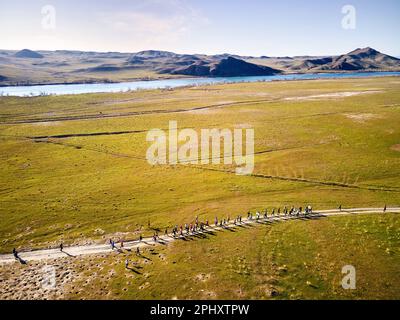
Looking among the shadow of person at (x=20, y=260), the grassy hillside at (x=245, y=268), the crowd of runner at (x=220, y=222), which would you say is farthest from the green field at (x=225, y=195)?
the shadow of person at (x=20, y=260)

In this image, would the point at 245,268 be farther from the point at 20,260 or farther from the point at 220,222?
the point at 20,260

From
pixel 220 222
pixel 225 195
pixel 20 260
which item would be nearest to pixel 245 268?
pixel 220 222

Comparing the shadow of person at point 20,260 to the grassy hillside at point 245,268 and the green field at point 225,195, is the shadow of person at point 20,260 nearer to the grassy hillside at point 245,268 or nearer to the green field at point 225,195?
the grassy hillside at point 245,268

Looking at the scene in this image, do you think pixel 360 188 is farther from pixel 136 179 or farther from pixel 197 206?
pixel 136 179

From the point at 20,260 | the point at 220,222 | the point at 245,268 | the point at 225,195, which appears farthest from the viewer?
the point at 225,195

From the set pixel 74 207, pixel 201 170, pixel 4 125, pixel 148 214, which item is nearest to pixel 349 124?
pixel 201 170

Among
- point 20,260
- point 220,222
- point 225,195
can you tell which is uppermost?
point 225,195

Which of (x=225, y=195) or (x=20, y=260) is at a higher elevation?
(x=225, y=195)

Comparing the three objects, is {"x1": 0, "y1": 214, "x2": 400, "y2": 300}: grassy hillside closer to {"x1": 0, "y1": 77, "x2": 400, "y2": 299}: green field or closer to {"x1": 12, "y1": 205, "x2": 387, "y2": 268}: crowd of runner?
{"x1": 0, "y1": 77, "x2": 400, "y2": 299}: green field
